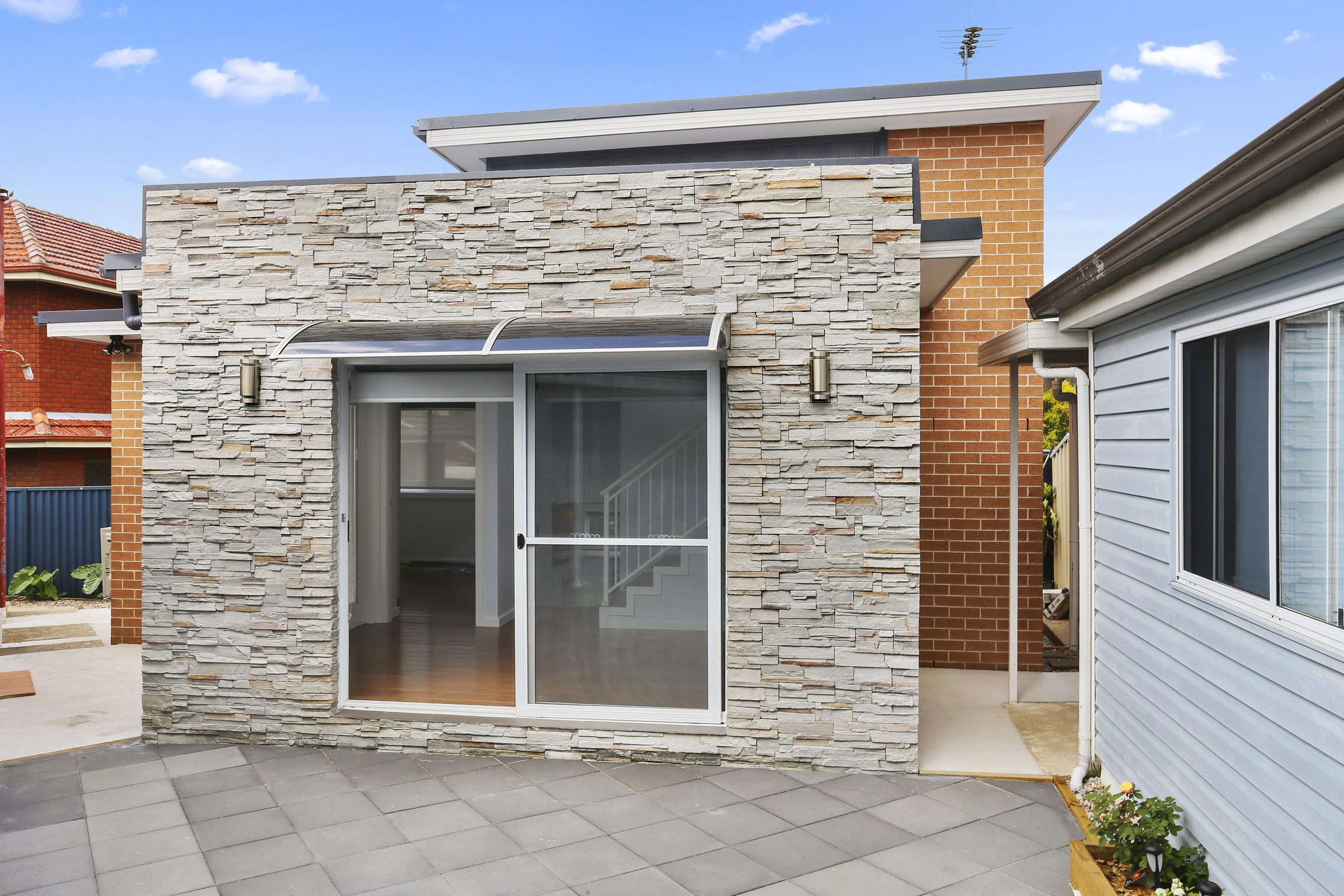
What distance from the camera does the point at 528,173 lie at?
5465mm

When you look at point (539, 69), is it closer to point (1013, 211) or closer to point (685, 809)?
point (1013, 211)

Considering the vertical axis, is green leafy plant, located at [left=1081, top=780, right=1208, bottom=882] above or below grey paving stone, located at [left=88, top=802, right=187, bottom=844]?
above

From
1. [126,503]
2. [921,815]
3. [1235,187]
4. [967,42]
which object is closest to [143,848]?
[921,815]

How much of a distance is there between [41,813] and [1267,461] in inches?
222

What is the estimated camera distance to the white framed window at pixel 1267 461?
273 cm

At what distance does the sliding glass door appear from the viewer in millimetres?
5395

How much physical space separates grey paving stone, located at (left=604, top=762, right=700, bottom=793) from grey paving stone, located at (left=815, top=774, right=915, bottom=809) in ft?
2.39

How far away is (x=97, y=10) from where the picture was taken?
3238cm

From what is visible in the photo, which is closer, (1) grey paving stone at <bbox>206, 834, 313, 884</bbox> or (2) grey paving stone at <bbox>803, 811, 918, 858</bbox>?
(1) grey paving stone at <bbox>206, 834, 313, 884</bbox>

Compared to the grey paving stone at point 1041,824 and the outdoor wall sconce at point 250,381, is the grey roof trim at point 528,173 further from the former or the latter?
the grey paving stone at point 1041,824

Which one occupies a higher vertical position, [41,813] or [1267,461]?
[1267,461]

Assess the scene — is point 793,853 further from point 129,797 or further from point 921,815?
point 129,797

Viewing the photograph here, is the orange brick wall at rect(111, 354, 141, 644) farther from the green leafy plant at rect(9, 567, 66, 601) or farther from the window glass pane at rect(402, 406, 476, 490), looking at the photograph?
the window glass pane at rect(402, 406, 476, 490)

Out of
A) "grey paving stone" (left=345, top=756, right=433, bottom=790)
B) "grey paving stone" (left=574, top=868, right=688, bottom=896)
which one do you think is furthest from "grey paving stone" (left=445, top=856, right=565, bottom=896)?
"grey paving stone" (left=345, top=756, right=433, bottom=790)
